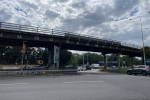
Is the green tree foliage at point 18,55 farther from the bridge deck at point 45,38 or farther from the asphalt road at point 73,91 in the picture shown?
the asphalt road at point 73,91

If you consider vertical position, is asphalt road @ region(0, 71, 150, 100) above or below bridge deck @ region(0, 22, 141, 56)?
below

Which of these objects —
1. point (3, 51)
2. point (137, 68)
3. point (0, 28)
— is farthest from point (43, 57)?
point (137, 68)

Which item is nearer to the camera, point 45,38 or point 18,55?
point 45,38

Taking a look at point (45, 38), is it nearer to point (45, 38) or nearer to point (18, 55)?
point (45, 38)

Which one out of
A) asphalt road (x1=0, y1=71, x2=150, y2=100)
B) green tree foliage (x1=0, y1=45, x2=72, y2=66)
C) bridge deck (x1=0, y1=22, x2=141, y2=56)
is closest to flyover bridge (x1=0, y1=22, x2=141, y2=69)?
bridge deck (x1=0, y1=22, x2=141, y2=56)

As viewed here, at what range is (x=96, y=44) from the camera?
97.2ft

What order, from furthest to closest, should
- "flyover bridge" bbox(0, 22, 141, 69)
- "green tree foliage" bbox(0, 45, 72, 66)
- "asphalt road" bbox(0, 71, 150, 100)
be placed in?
"green tree foliage" bbox(0, 45, 72, 66) < "flyover bridge" bbox(0, 22, 141, 69) < "asphalt road" bbox(0, 71, 150, 100)

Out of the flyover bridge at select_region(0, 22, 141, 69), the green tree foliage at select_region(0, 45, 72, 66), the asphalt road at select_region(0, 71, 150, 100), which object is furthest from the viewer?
the green tree foliage at select_region(0, 45, 72, 66)

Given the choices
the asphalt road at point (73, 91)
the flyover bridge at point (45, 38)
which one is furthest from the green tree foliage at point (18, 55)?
the asphalt road at point (73, 91)

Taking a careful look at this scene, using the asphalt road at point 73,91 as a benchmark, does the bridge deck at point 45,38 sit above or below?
above

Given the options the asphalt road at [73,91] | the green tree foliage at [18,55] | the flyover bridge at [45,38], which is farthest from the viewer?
the green tree foliage at [18,55]

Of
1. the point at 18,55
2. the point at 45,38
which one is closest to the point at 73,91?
the point at 45,38

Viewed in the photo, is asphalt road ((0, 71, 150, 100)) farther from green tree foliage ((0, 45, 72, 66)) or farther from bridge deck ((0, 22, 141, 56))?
green tree foliage ((0, 45, 72, 66))

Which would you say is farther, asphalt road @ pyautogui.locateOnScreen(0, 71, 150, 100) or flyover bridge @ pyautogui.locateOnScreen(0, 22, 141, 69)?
flyover bridge @ pyautogui.locateOnScreen(0, 22, 141, 69)
